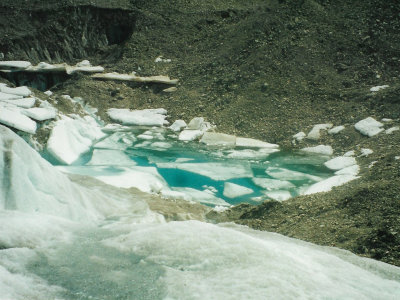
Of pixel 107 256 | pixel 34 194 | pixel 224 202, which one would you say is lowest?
pixel 224 202

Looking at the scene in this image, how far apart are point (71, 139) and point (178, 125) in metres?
2.09

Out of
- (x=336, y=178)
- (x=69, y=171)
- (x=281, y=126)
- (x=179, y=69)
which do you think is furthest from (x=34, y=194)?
(x=179, y=69)

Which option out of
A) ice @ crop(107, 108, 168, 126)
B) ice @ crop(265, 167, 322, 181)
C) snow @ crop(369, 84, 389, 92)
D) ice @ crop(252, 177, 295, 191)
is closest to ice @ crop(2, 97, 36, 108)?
ice @ crop(107, 108, 168, 126)

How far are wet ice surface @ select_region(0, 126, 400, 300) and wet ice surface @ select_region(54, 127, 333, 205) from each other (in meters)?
1.71

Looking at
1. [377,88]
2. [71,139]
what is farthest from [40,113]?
[377,88]

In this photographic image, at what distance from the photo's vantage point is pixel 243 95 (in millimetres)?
7285

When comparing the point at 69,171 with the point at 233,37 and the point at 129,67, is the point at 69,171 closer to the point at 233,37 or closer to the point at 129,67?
the point at 129,67

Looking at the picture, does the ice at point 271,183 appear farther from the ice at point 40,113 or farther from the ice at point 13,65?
the ice at point 13,65

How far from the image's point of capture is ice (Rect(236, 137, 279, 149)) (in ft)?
20.1

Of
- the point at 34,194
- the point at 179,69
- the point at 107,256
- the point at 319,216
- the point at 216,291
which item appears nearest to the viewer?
the point at 216,291

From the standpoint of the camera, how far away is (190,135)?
21.7 ft

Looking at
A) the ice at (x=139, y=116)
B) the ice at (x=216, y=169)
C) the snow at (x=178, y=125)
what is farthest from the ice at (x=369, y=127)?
the ice at (x=139, y=116)

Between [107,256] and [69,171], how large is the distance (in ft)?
9.01

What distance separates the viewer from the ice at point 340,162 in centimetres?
506
